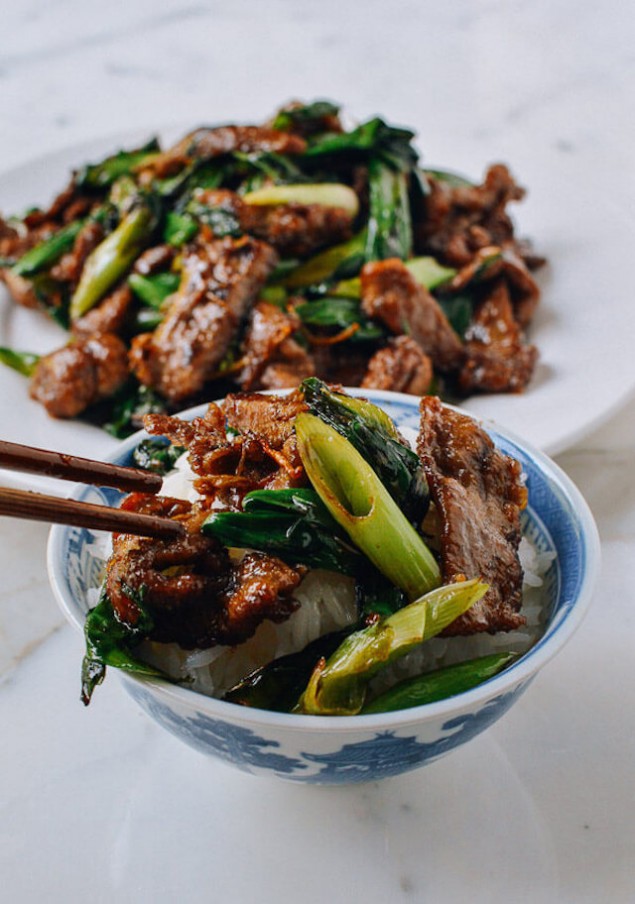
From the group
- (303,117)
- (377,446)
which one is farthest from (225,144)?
(377,446)

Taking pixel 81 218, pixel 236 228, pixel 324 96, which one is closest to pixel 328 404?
pixel 236 228

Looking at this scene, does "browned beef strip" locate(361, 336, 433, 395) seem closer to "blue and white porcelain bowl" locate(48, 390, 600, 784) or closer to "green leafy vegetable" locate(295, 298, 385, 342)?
"green leafy vegetable" locate(295, 298, 385, 342)

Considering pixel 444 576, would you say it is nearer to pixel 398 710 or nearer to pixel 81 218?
pixel 398 710

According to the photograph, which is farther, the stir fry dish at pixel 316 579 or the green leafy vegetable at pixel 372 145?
the green leafy vegetable at pixel 372 145

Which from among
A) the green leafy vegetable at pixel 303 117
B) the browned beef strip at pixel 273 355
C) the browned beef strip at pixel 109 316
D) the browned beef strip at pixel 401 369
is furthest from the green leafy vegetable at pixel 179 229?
the browned beef strip at pixel 401 369

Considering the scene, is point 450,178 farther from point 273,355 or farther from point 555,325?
point 273,355

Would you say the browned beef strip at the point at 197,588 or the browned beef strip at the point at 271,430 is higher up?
the browned beef strip at the point at 271,430

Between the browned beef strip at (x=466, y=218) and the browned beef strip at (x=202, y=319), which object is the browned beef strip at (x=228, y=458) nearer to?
the browned beef strip at (x=202, y=319)
